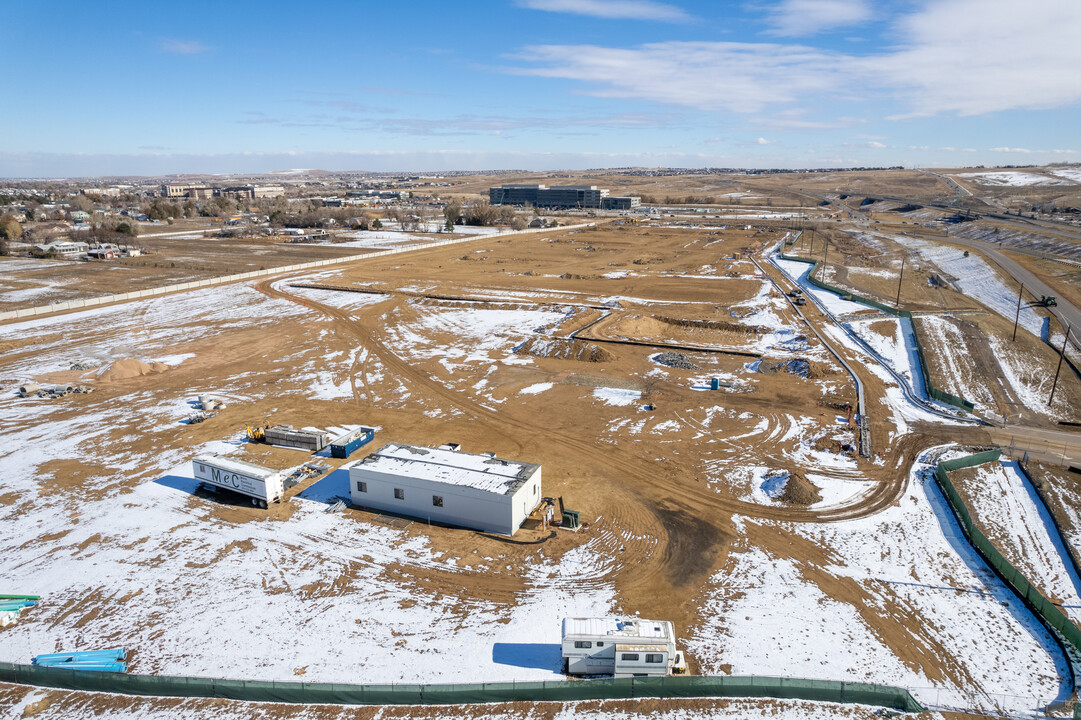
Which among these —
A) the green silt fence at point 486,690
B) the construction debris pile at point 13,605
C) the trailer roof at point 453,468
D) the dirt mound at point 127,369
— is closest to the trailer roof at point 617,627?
the green silt fence at point 486,690

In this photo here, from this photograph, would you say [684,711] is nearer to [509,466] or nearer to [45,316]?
[509,466]

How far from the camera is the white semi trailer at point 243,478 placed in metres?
23.5

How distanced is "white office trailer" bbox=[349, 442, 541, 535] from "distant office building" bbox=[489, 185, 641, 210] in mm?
157687

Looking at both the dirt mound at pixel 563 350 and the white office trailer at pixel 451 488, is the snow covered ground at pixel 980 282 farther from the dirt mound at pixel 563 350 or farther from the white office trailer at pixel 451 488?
the white office trailer at pixel 451 488

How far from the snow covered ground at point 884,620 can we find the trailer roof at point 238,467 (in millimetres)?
17476

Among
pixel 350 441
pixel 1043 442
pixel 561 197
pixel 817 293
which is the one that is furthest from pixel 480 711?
pixel 561 197

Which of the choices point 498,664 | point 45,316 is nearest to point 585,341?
point 498,664

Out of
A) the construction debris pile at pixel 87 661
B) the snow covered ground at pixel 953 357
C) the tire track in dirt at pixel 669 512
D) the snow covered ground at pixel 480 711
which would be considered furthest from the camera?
the snow covered ground at pixel 953 357

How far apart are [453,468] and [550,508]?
4.30 m

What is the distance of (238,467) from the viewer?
24016 mm

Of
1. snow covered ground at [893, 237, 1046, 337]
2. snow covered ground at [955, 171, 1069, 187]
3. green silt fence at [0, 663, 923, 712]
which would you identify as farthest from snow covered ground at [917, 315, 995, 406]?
snow covered ground at [955, 171, 1069, 187]

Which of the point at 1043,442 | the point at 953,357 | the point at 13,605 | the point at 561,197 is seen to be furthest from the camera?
the point at 561,197

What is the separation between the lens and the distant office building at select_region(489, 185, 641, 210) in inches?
6816

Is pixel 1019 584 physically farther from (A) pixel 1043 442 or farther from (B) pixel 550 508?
(B) pixel 550 508
